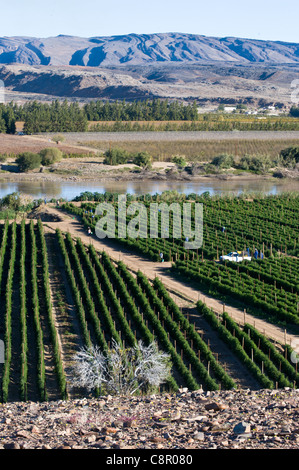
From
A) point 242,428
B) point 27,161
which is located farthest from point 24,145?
point 242,428

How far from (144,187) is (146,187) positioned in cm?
18

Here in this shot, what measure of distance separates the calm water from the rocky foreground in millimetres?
39761

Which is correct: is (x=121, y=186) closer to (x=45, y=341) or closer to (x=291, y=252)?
(x=291, y=252)

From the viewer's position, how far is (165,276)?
3006cm

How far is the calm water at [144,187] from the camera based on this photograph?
5816 centimetres

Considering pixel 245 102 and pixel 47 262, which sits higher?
pixel 245 102

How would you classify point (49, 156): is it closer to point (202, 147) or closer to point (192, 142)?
point (202, 147)

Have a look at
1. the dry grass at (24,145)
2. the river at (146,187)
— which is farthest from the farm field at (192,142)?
the river at (146,187)

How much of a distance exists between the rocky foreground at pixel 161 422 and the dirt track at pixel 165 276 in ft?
19.6

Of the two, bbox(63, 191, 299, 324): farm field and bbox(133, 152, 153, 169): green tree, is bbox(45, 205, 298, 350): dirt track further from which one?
bbox(133, 152, 153, 169): green tree

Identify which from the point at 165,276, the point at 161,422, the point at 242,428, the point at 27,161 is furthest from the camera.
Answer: the point at 27,161

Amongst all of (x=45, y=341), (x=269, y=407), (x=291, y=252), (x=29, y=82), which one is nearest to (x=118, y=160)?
(x=291, y=252)

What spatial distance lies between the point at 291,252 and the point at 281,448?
22.4 metres

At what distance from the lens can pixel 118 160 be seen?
2918 inches
